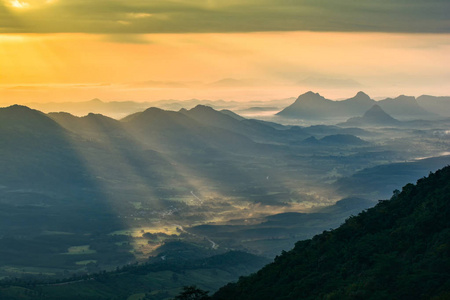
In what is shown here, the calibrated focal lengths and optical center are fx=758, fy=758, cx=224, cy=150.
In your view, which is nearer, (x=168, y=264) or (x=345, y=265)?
(x=345, y=265)

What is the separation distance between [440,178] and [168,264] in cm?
11211

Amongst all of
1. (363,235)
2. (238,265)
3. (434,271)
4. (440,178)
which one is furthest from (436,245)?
(238,265)

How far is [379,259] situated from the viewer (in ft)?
246

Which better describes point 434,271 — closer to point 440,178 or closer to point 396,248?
point 396,248

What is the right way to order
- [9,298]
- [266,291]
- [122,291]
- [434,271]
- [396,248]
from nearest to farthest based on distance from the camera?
[434,271] → [396,248] → [266,291] → [9,298] → [122,291]

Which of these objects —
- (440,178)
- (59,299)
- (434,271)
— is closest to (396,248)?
(434,271)

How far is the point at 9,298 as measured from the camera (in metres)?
159

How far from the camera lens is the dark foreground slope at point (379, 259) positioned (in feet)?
219

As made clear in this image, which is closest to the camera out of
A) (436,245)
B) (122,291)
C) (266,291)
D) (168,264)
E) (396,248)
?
(436,245)

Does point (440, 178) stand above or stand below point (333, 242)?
above

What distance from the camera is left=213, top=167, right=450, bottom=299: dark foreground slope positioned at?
219 ft

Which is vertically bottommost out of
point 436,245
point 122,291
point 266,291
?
point 122,291

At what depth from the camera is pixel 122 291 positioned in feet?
558

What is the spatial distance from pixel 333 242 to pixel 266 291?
12013mm
